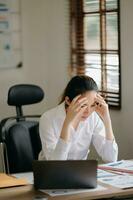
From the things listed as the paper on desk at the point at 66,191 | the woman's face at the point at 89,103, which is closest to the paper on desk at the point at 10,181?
the paper on desk at the point at 66,191

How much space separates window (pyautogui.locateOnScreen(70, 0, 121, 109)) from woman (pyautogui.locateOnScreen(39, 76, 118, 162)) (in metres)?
1.07

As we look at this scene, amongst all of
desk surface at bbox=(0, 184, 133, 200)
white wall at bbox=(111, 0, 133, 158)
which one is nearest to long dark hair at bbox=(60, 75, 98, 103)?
desk surface at bbox=(0, 184, 133, 200)

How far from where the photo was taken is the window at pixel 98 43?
4129 mm

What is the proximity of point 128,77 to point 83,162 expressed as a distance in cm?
175

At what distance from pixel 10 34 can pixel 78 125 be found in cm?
189

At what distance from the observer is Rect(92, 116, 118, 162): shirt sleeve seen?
118 inches

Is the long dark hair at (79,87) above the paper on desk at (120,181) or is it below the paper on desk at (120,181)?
above

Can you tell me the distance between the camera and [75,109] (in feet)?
9.04

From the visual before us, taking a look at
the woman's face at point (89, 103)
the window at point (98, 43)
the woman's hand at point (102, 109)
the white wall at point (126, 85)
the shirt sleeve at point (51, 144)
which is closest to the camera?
the shirt sleeve at point (51, 144)

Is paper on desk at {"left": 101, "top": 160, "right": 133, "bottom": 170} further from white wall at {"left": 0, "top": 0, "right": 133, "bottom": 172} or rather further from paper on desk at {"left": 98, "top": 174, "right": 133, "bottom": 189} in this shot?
white wall at {"left": 0, "top": 0, "right": 133, "bottom": 172}

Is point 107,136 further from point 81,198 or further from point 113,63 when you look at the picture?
point 113,63

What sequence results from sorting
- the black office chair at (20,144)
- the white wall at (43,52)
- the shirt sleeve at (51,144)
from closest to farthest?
the shirt sleeve at (51,144) < the black office chair at (20,144) < the white wall at (43,52)

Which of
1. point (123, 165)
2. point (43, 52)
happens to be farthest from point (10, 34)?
point (123, 165)

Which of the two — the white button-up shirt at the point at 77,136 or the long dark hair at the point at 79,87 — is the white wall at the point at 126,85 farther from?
the long dark hair at the point at 79,87
